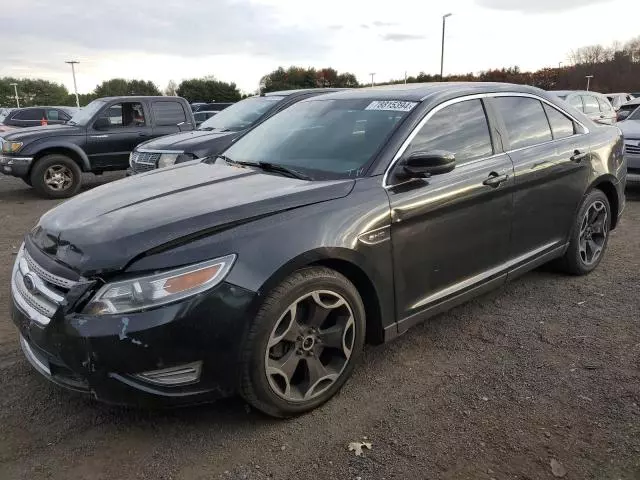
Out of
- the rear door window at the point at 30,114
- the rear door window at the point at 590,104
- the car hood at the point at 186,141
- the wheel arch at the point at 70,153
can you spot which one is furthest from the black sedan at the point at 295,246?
the rear door window at the point at 30,114

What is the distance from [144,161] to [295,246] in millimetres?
5735

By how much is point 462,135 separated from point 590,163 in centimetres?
158

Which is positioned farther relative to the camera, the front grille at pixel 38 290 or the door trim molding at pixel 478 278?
the door trim molding at pixel 478 278

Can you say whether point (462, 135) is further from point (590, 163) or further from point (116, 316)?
point (116, 316)

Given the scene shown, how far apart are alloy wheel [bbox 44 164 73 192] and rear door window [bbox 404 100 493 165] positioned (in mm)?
8088

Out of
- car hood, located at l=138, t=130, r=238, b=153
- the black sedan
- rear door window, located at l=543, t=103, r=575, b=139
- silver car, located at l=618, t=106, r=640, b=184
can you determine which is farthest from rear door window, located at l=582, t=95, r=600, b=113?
the black sedan

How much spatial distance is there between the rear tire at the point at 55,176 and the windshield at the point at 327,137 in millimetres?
6957

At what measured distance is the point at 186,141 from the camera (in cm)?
767

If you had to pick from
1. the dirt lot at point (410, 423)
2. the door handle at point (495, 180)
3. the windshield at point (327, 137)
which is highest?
the windshield at point (327, 137)

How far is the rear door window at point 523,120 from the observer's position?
3.96 m

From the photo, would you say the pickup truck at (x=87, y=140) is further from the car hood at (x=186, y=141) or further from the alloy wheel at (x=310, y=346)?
the alloy wheel at (x=310, y=346)

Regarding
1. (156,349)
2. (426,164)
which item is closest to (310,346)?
(156,349)

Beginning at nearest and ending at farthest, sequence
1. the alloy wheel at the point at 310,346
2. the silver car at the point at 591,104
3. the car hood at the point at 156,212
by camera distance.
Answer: the car hood at the point at 156,212 → the alloy wheel at the point at 310,346 → the silver car at the point at 591,104

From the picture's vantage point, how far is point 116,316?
237 cm
